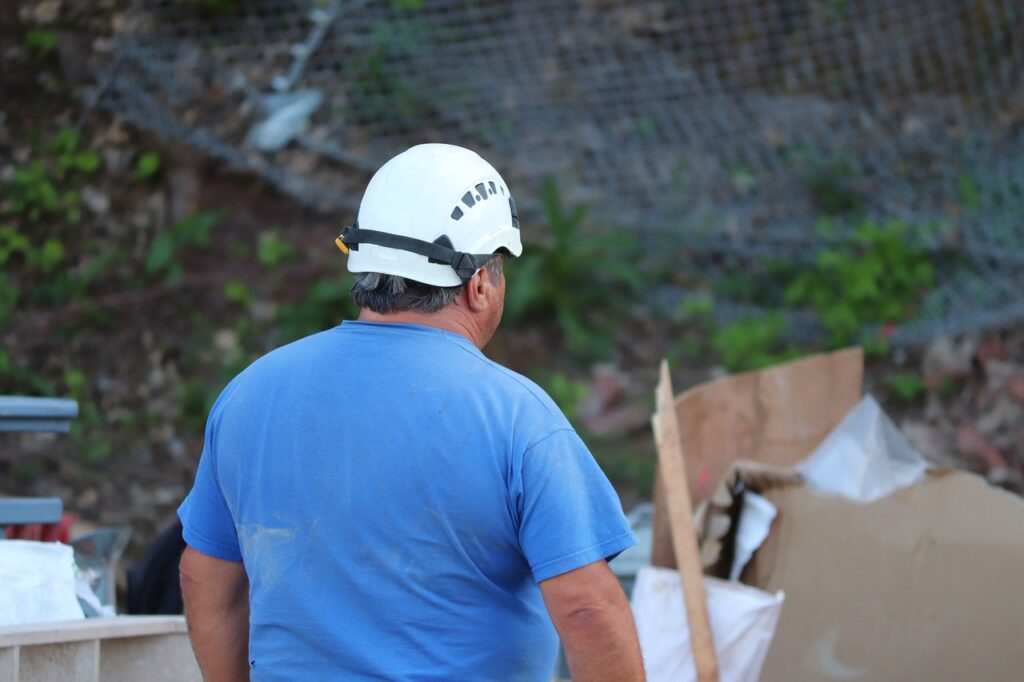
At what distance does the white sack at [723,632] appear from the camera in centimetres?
340

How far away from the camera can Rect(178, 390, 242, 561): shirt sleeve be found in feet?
6.59

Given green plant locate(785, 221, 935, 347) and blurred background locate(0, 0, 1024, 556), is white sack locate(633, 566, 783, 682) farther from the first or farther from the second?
green plant locate(785, 221, 935, 347)

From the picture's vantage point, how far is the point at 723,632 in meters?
3.42

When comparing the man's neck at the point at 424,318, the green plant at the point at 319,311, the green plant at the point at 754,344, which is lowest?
the green plant at the point at 754,344

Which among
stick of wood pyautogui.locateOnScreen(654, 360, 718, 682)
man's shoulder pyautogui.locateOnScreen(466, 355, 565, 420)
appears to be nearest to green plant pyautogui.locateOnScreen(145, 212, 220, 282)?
stick of wood pyautogui.locateOnScreen(654, 360, 718, 682)

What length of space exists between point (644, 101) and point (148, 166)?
3.08 metres

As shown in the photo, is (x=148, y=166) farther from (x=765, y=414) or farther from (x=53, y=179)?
(x=765, y=414)

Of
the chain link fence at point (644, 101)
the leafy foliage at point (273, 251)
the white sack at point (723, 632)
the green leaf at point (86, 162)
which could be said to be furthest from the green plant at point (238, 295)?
the white sack at point (723, 632)

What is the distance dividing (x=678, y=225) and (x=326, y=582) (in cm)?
A: 552

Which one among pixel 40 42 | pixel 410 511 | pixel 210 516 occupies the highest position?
pixel 40 42

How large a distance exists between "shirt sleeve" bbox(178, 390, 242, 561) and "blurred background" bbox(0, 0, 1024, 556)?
422 centimetres

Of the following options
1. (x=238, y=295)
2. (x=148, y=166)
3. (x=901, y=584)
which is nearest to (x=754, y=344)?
(x=238, y=295)

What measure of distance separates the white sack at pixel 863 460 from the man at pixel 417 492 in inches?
81.3

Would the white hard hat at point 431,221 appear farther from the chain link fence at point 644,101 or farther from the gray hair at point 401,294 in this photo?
the chain link fence at point 644,101
